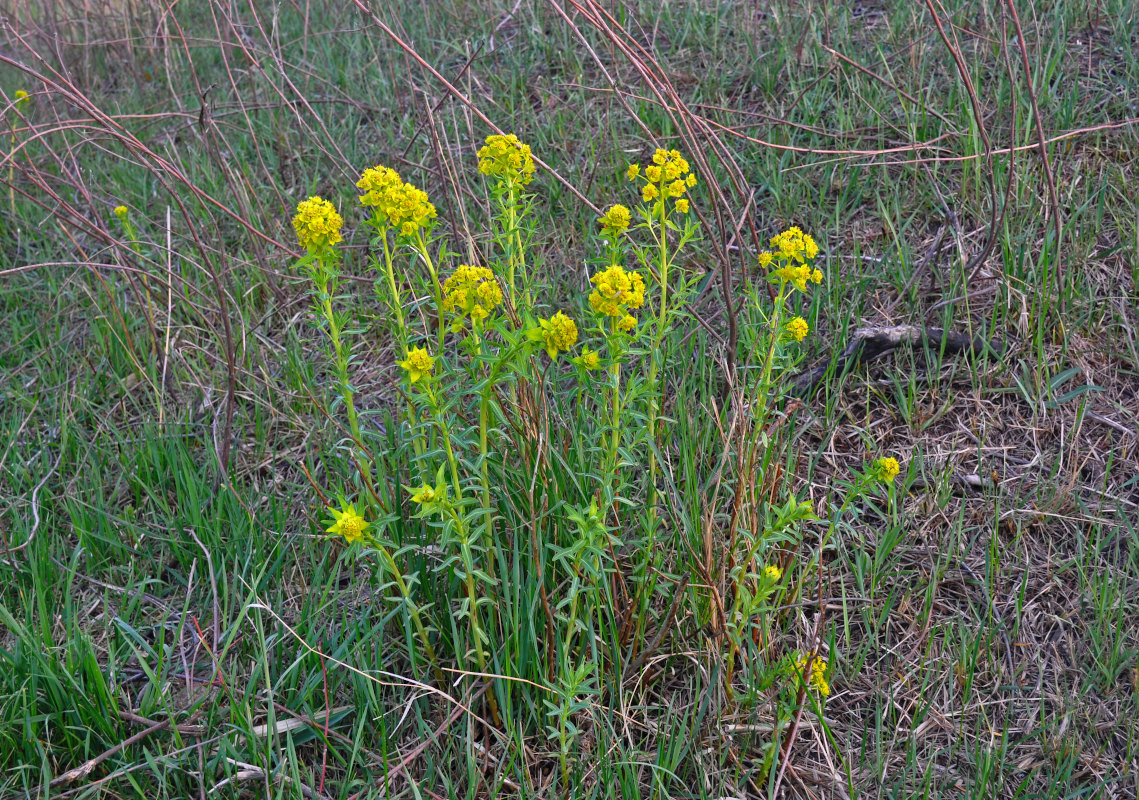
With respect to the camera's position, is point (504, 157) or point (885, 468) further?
point (504, 157)

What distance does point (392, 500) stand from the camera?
6.98 ft

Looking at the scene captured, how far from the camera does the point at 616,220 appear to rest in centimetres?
187

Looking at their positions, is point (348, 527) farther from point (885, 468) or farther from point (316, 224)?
point (885, 468)

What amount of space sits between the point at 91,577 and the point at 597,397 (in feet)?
5.52

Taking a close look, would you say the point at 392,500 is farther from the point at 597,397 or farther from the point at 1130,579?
the point at 1130,579

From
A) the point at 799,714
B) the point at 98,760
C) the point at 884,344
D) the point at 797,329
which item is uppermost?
the point at 797,329

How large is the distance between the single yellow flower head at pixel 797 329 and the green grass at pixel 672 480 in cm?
42

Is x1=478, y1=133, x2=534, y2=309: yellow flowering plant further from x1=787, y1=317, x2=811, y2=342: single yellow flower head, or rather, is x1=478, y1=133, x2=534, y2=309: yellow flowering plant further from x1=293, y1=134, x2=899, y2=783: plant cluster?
x1=787, y1=317, x2=811, y2=342: single yellow flower head

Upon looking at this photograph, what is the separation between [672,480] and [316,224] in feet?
3.32

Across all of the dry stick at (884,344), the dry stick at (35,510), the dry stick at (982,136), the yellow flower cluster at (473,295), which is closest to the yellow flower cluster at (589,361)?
the yellow flower cluster at (473,295)

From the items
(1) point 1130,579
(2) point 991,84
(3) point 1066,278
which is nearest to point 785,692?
(1) point 1130,579

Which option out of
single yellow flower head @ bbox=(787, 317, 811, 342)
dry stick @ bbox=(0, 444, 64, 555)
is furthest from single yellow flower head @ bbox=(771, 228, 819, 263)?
dry stick @ bbox=(0, 444, 64, 555)

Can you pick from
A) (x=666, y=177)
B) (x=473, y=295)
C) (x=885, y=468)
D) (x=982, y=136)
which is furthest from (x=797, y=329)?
(x=982, y=136)

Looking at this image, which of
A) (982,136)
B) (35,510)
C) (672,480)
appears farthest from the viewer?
(982,136)
